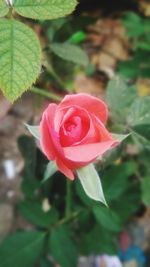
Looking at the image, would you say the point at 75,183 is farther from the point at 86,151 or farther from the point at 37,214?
the point at 86,151

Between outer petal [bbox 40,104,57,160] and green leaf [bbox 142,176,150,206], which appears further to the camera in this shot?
green leaf [bbox 142,176,150,206]

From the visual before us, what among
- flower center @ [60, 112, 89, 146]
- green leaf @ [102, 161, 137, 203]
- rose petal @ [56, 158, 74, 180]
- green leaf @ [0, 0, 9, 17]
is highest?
green leaf @ [0, 0, 9, 17]

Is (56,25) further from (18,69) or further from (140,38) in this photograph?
(140,38)

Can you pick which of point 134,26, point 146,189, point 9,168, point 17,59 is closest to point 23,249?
point 146,189

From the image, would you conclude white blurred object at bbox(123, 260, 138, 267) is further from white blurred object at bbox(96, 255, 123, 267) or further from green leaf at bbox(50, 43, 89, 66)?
green leaf at bbox(50, 43, 89, 66)

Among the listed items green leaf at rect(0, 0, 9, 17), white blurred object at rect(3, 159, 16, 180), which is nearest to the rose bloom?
green leaf at rect(0, 0, 9, 17)

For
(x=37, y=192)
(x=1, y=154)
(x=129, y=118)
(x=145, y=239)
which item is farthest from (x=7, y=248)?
(x=145, y=239)
